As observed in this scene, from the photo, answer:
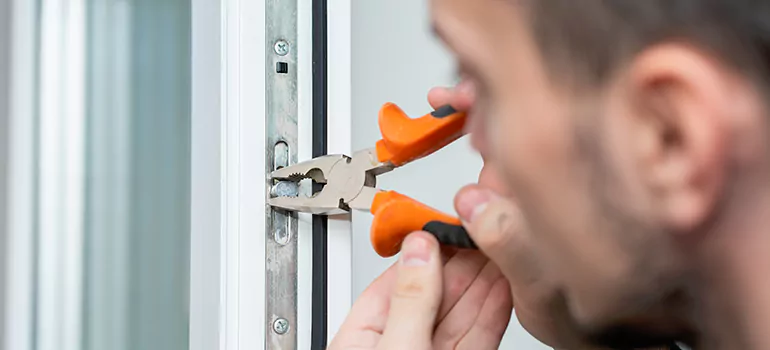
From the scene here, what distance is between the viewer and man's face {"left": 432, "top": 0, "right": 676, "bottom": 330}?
0.26m

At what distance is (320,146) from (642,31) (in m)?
0.44

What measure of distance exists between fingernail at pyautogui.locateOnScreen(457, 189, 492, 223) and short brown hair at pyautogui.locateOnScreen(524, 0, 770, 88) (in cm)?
10

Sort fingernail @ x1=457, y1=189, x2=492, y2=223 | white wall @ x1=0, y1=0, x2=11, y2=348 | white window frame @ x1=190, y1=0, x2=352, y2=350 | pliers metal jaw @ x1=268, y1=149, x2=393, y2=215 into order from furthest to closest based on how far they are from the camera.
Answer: white wall @ x1=0, y1=0, x2=11, y2=348 < white window frame @ x1=190, y1=0, x2=352, y2=350 < pliers metal jaw @ x1=268, y1=149, x2=393, y2=215 < fingernail @ x1=457, y1=189, x2=492, y2=223

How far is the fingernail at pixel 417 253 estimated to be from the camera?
1.37ft

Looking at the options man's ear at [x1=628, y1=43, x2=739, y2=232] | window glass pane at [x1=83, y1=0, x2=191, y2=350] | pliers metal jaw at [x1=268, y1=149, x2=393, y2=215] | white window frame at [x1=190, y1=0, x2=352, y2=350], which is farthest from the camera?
window glass pane at [x1=83, y1=0, x2=191, y2=350]

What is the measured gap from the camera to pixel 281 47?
66 cm

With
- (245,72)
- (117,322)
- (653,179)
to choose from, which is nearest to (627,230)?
(653,179)

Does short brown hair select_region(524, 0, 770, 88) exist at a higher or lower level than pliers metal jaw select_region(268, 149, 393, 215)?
higher

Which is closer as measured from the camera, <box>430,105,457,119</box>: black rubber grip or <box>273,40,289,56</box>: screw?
<box>430,105,457,119</box>: black rubber grip

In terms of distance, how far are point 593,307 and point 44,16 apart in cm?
90

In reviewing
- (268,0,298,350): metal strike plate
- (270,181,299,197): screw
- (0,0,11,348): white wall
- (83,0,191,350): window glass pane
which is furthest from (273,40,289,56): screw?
(0,0,11,348): white wall

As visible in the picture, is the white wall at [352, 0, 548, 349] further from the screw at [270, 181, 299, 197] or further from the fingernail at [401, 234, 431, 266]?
the fingernail at [401, 234, 431, 266]

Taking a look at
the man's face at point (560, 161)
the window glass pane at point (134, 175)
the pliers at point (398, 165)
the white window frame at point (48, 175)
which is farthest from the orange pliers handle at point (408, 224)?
the white window frame at point (48, 175)

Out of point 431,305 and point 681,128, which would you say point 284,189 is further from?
point 681,128
